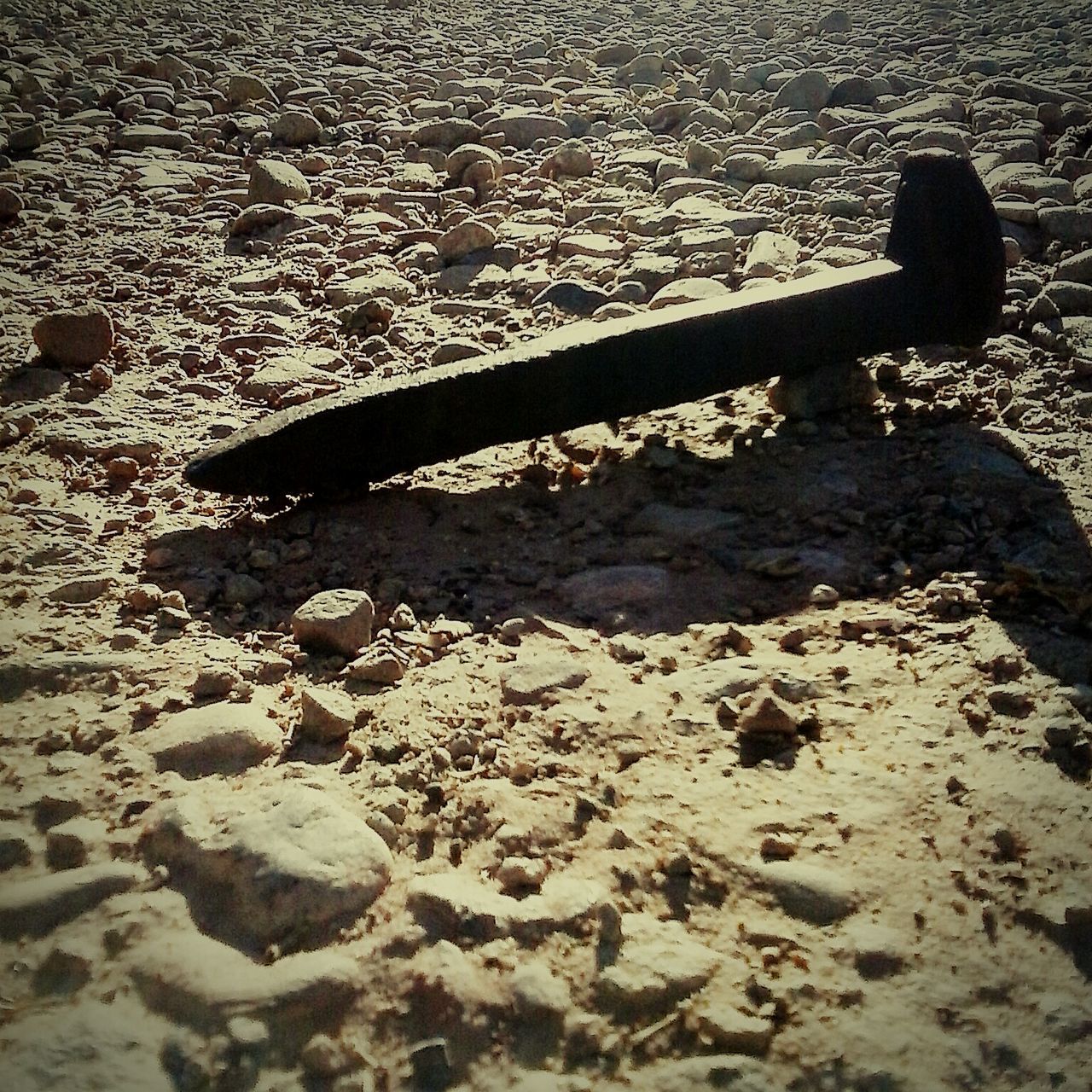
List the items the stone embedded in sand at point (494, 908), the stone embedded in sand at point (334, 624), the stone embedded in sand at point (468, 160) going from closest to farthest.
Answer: the stone embedded in sand at point (494, 908) → the stone embedded in sand at point (334, 624) → the stone embedded in sand at point (468, 160)

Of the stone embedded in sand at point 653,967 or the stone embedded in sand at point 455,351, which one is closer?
the stone embedded in sand at point 653,967

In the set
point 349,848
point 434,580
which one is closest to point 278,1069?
point 349,848

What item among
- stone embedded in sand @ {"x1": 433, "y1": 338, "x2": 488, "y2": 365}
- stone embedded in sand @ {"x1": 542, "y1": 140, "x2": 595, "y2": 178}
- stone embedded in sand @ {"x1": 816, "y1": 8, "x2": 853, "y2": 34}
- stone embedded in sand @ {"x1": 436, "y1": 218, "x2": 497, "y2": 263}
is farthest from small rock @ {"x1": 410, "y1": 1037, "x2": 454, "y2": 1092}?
stone embedded in sand @ {"x1": 816, "y1": 8, "x2": 853, "y2": 34}

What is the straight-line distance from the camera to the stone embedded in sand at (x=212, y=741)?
1.79m

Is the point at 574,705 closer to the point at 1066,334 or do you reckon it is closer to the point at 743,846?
the point at 743,846

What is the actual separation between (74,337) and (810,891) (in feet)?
8.82

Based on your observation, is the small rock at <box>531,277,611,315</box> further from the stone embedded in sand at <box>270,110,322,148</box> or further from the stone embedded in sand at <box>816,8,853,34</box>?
the stone embedded in sand at <box>816,8,853,34</box>

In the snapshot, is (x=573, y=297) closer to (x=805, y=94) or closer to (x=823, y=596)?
(x=823, y=596)

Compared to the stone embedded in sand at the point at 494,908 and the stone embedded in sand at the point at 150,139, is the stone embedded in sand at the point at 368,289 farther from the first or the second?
the stone embedded in sand at the point at 494,908

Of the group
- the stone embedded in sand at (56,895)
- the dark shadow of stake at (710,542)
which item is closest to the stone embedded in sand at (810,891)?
the dark shadow of stake at (710,542)

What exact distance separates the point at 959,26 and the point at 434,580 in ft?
19.0

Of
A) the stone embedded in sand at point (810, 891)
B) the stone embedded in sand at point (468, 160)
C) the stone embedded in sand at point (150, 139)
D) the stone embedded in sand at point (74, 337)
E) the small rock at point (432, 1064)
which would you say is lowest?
the small rock at point (432, 1064)

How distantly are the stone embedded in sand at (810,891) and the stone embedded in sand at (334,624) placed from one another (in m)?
0.92

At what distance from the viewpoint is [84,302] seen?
3.76 m
